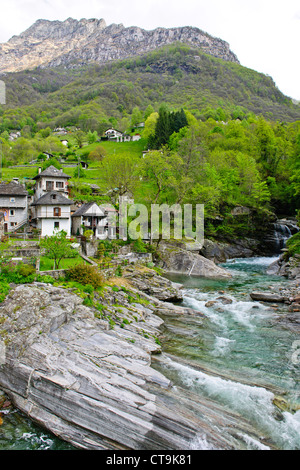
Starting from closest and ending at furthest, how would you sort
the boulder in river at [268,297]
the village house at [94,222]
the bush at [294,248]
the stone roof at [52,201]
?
1. the boulder in river at [268,297]
2. the bush at [294,248]
3. the stone roof at [52,201]
4. the village house at [94,222]

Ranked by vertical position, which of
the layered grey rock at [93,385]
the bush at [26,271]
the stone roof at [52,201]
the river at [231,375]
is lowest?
the river at [231,375]

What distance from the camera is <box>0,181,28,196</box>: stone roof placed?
161 ft

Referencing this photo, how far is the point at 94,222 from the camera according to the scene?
4859cm

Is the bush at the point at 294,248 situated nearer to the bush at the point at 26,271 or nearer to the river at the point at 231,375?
the river at the point at 231,375

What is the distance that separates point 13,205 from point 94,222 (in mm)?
14623

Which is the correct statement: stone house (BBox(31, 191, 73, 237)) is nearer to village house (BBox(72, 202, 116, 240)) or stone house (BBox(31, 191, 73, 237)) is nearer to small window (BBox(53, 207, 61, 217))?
small window (BBox(53, 207, 61, 217))

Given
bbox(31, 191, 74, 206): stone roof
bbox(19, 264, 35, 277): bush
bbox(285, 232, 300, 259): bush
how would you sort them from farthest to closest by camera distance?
bbox(31, 191, 74, 206): stone roof, bbox(285, 232, 300, 259): bush, bbox(19, 264, 35, 277): bush

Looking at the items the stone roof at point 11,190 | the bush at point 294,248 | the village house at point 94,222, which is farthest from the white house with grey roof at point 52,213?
the bush at point 294,248

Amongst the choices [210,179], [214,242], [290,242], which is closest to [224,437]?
[290,242]

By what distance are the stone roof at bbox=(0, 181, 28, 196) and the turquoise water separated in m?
36.1

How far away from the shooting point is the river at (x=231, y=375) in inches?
446

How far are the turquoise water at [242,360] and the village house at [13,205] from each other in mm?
35249

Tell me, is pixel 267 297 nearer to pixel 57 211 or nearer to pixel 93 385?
pixel 93 385

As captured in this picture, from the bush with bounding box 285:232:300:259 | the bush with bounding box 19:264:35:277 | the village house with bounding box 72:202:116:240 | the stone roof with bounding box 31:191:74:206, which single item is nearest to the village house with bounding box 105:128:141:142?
the village house with bounding box 72:202:116:240
